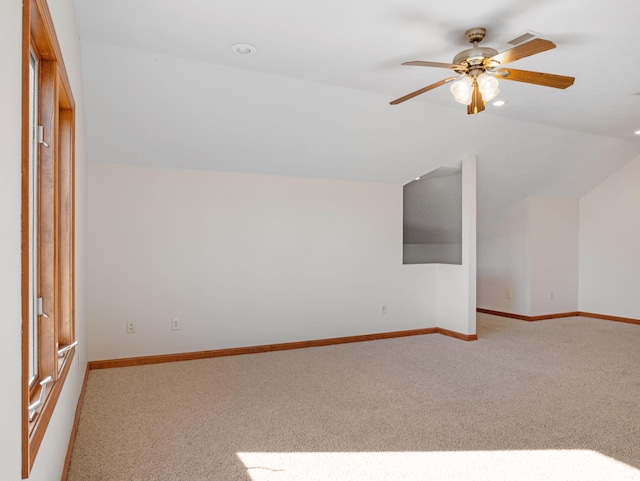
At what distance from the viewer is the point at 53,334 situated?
A: 1.77 m

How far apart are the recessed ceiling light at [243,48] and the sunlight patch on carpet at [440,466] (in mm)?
2458

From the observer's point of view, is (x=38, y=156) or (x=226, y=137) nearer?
(x=38, y=156)

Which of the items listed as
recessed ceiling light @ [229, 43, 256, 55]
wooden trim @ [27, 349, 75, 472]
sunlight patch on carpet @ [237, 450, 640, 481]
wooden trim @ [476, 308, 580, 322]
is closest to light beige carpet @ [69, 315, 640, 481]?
sunlight patch on carpet @ [237, 450, 640, 481]

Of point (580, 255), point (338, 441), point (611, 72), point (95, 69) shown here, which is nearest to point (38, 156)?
point (95, 69)

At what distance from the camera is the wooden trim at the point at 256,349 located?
3926 mm

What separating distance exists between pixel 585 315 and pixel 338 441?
566cm

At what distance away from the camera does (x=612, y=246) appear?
6.45 meters

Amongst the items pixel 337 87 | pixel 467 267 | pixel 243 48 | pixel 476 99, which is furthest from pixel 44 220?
pixel 467 267

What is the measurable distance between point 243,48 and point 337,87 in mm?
1013

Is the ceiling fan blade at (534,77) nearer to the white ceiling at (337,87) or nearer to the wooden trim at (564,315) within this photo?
the white ceiling at (337,87)

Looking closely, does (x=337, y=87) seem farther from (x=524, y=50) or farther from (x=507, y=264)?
(x=507, y=264)

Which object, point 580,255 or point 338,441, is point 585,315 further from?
point 338,441

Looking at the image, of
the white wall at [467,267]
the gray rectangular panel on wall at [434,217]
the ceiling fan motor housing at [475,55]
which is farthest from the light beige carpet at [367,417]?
the ceiling fan motor housing at [475,55]

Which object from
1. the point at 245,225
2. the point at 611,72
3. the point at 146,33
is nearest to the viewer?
the point at 146,33
